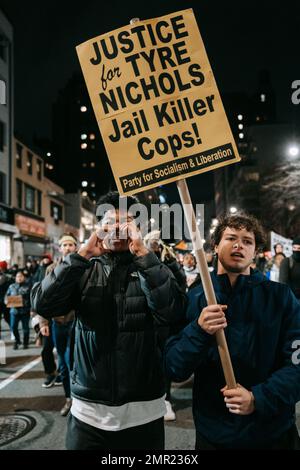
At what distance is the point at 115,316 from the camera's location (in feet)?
8.73

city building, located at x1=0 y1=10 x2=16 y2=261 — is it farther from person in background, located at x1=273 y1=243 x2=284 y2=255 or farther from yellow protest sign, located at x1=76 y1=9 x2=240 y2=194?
yellow protest sign, located at x1=76 y1=9 x2=240 y2=194

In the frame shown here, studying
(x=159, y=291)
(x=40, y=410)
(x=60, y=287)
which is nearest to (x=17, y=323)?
(x=40, y=410)

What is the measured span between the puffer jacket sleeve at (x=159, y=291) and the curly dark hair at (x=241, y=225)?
46cm

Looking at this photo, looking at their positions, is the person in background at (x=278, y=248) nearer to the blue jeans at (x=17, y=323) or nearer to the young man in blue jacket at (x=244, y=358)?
the blue jeans at (x=17, y=323)

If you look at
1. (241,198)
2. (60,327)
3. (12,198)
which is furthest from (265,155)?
(60,327)

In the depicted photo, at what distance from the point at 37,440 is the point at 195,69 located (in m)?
4.04

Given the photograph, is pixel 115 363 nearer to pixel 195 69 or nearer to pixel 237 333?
pixel 237 333

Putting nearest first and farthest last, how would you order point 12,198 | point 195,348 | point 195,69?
point 195,348 < point 195,69 < point 12,198

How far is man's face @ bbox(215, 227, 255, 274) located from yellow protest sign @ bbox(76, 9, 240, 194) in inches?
18.2

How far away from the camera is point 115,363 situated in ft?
8.51

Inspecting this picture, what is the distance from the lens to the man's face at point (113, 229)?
2713 mm

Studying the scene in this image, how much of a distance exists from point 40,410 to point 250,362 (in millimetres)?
3973

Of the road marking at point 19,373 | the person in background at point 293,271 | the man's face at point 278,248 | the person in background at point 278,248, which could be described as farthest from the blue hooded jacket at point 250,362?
the man's face at point 278,248

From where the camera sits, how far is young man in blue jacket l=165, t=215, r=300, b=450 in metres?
2.27
